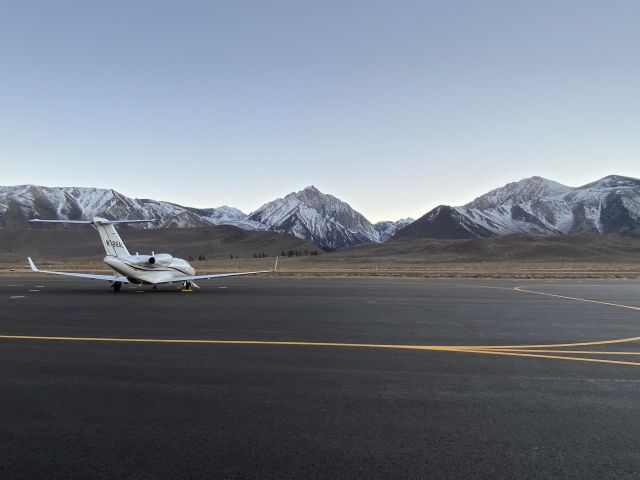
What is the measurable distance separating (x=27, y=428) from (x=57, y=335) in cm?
710

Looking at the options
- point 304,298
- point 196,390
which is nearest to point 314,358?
point 196,390

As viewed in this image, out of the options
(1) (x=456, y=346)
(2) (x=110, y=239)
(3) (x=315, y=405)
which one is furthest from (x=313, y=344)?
(2) (x=110, y=239)

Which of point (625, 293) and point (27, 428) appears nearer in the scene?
point (27, 428)

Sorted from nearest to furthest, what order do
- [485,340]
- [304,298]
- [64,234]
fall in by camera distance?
1. [485,340]
2. [304,298]
3. [64,234]

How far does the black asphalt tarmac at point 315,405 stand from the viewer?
501 centimetres

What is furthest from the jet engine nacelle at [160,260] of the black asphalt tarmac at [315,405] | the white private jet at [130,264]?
the black asphalt tarmac at [315,405]

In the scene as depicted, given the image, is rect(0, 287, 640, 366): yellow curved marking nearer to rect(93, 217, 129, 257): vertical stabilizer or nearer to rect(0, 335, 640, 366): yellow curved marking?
rect(0, 335, 640, 366): yellow curved marking

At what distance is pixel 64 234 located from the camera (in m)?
181

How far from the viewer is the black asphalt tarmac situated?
5.01 m

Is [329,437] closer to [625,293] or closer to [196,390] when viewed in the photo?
[196,390]

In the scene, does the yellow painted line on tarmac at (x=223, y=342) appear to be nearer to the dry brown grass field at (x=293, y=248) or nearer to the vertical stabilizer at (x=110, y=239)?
the vertical stabilizer at (x=110, y=239)

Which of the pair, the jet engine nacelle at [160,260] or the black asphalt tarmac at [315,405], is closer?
the black asphalt tarmac at [315,405]

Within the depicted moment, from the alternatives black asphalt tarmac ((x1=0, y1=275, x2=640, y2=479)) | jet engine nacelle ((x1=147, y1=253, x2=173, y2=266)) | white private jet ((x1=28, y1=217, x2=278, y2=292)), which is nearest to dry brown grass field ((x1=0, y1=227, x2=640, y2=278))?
jet engine nacelle ((x1=147, y1=253, x2=173, y2=266))

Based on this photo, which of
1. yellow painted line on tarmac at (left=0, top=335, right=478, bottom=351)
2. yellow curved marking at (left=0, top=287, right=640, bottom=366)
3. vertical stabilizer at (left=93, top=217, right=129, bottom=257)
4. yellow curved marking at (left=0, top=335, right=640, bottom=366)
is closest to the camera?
yellow curved marking at (left=0, top=335, right=640, bottom=366)
